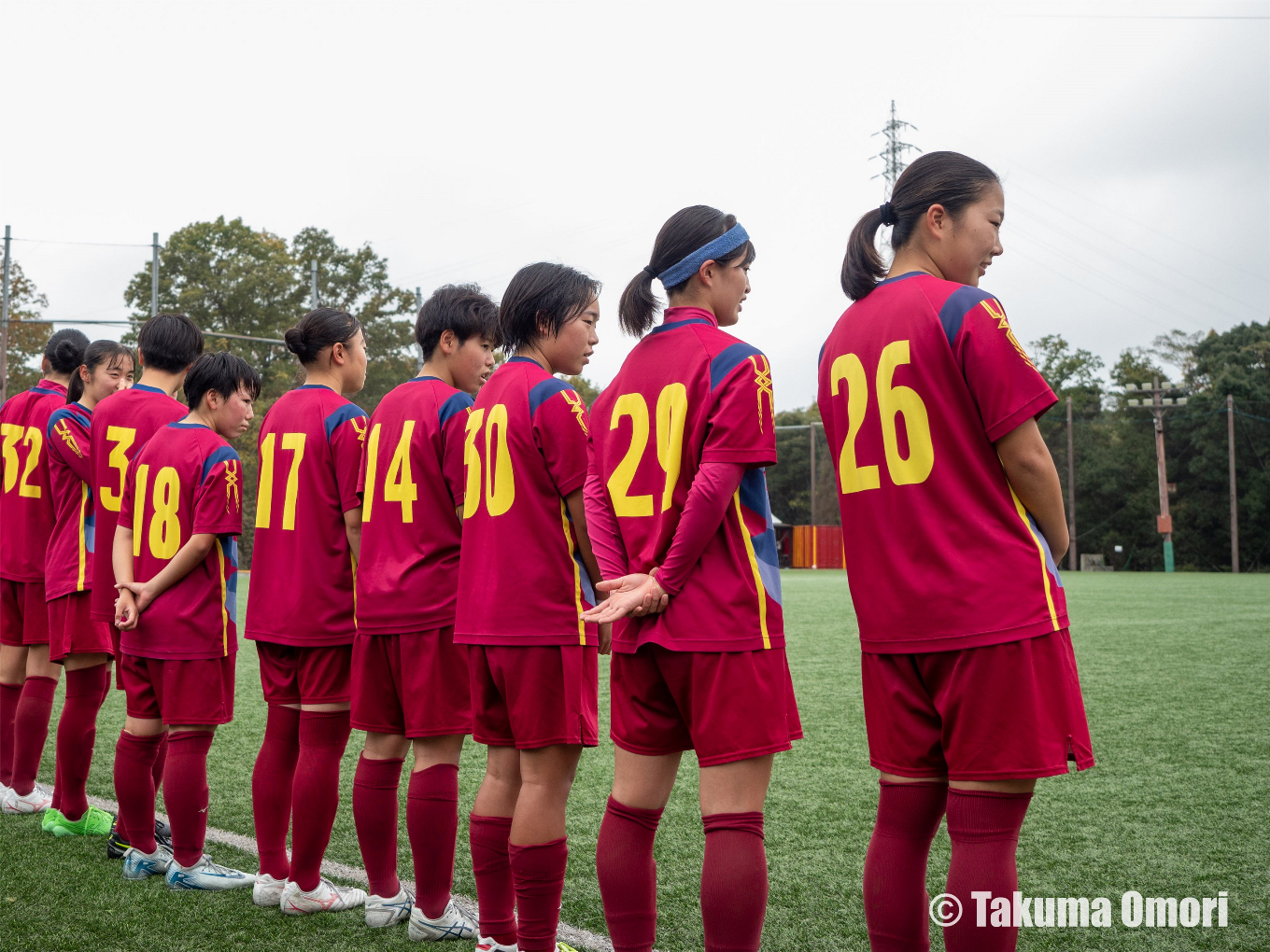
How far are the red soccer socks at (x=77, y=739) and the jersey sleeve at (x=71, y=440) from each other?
3.09 ft

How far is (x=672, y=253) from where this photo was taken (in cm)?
269

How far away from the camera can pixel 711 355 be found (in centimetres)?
252

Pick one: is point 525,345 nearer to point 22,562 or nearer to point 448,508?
point 448,508

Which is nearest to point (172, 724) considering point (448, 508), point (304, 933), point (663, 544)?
point (304, 933)

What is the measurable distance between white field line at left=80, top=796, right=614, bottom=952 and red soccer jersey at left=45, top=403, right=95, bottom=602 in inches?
43.3

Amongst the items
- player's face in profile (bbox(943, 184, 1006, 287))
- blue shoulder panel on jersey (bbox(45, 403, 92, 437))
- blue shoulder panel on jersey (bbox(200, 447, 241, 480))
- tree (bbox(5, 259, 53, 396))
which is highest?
tree (bbox(5, 259, 53, 396))

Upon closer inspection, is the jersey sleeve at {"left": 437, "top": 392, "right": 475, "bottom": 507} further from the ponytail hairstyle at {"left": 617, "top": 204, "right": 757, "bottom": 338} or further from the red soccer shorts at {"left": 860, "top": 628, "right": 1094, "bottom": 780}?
the red soccer shorts at {"left": 860, "top": 628, "right": 1094, "bottom": 780}

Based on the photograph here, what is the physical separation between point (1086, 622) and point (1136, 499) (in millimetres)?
36854

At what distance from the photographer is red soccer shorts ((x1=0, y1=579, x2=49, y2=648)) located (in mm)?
5109

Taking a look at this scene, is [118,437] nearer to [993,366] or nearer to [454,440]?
[454,440]

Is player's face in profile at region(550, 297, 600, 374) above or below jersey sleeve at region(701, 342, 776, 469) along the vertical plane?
above

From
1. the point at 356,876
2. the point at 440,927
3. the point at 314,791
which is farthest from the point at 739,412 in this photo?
the point at 356,876

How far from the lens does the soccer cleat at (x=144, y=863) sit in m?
3.94

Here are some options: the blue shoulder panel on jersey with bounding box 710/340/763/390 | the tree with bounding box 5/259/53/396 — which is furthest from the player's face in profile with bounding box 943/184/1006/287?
the tree with bounding box 5/259/53/396
